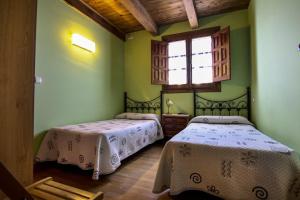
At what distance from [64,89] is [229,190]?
2673 mm

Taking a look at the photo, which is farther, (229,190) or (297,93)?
(297,93)

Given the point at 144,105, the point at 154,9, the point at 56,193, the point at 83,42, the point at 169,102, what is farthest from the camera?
the point at 144,105

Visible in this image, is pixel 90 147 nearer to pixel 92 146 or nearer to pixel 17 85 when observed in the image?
pixel 92 146

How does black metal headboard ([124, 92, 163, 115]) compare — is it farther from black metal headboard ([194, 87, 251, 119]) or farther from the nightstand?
black metal headboard ([194, 87, 251, 119])

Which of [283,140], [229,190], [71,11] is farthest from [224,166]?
[71,11]

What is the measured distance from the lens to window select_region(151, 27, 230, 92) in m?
3.35

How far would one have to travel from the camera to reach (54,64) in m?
2.59

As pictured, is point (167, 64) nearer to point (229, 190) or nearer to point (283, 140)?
point (283, 140)

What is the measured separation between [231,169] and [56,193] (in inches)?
51.7

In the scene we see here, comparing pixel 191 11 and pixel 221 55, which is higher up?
pixel 191 11

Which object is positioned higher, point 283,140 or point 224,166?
point 283,140

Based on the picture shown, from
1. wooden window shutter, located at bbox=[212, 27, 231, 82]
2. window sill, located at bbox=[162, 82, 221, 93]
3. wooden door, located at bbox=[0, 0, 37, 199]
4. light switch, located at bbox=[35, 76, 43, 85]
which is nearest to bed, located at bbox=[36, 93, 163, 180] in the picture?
light switch, located at bbox=[35, 76, 43, 85]

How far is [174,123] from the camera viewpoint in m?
3.44

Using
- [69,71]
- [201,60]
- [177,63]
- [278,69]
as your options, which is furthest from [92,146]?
[201,60]
